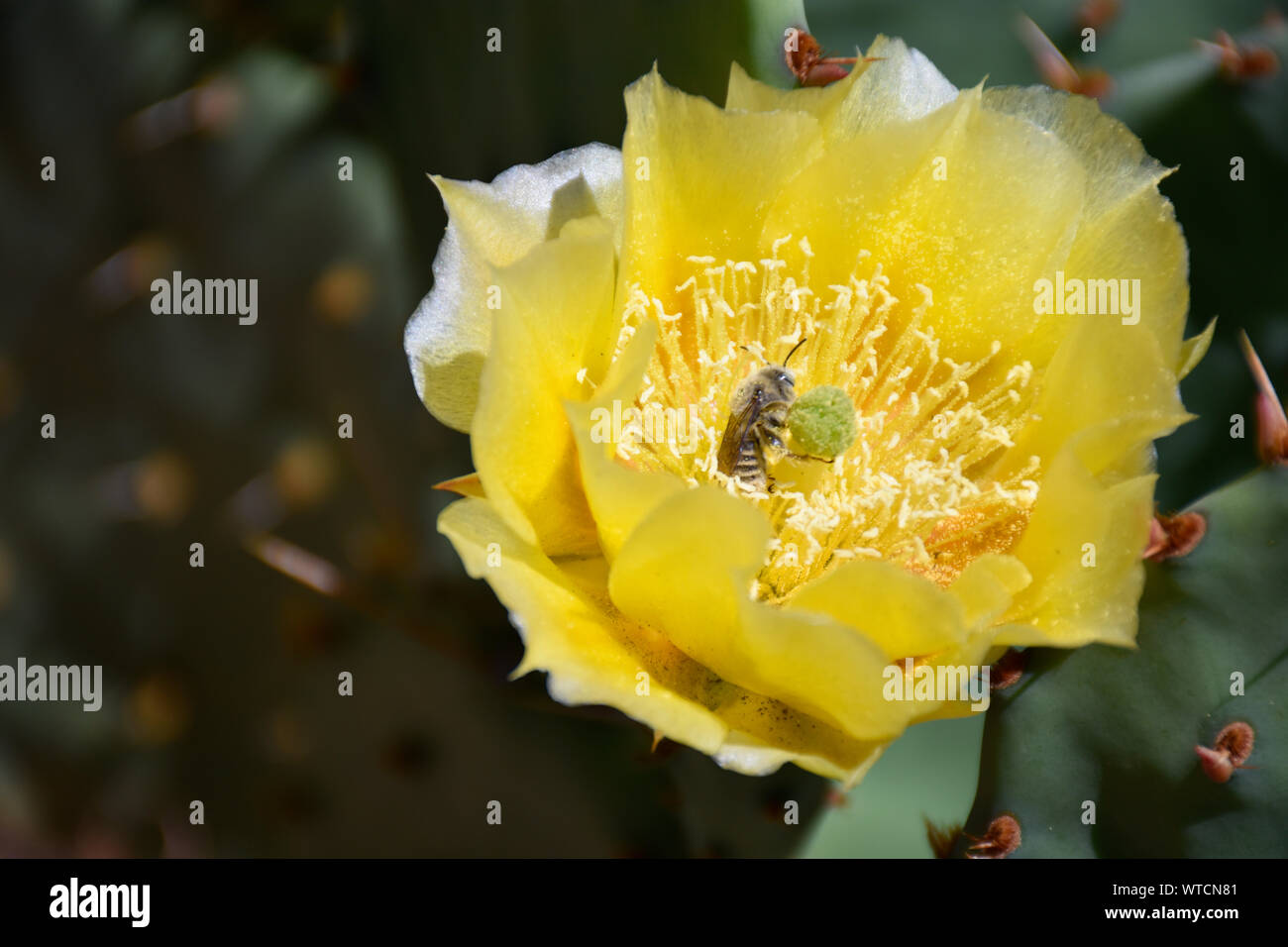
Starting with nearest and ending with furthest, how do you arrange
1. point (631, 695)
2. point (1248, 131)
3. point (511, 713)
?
point (631, 695) → point (1248, 131) → point (511, 713)

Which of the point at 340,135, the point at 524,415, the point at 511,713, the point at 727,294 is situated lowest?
the point at 511,713

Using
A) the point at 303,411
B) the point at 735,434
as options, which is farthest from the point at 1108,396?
the point at 303,411

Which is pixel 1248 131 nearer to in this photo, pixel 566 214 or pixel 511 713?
pixel 566 214

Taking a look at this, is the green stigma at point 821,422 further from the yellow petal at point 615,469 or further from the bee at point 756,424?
the yellow petal at point 615,469

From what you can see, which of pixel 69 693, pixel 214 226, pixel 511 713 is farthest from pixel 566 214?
pixel 69 693

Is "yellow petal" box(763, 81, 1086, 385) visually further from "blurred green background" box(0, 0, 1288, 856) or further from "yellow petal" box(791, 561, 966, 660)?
"yellow petal" box(791, 561, 966, 660)

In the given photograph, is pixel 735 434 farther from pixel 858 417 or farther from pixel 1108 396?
pixel 1108 396
